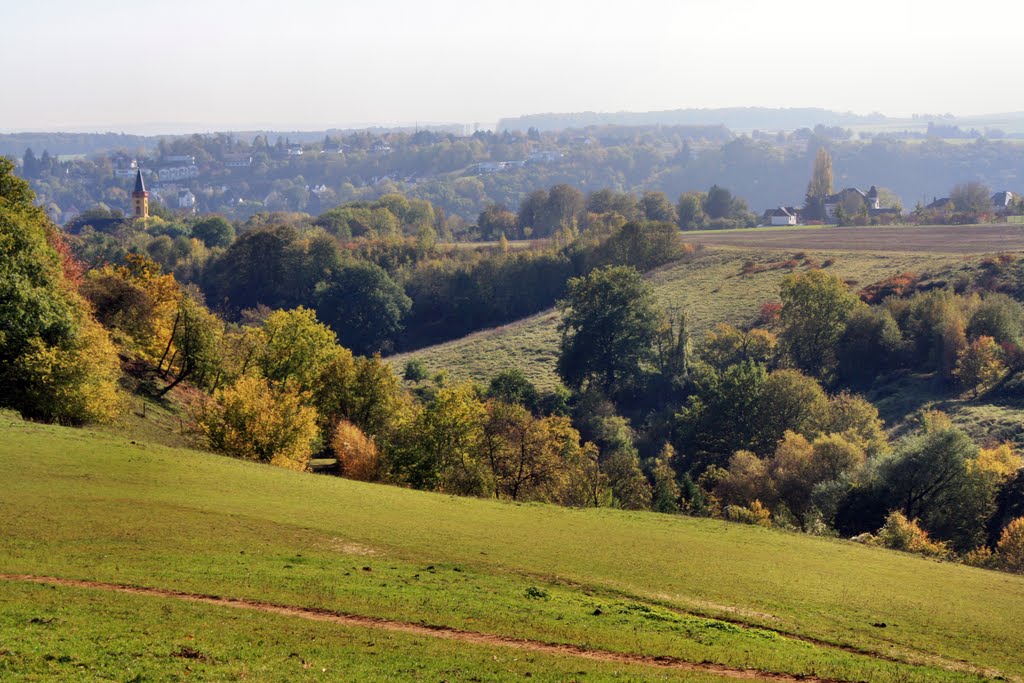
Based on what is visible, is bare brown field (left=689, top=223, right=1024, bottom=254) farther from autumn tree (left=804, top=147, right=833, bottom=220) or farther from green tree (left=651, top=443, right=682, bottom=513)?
green tree (left=651, top=443, right=682, bottom=513)

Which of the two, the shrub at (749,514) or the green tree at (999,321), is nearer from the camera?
the shrub at (749,514)

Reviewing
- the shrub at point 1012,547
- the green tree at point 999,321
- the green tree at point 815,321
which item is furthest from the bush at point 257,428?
the green tree at point 999,321

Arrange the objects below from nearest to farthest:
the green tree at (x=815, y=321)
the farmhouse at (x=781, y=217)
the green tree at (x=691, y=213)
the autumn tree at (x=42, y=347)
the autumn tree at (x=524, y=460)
→ the autumn tree at (x=42, y=347) < the autumn tree at (x=524, y=460) < the green tree at (x=815, y=321) < the green tree at (x=691, y=213) < the farmhouse at (x=781, y=217)

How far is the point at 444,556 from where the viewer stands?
2684 cm

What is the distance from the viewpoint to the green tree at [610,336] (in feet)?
297

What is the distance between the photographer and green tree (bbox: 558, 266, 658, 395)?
90.6 metres

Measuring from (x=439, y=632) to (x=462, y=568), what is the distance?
5.04 meters

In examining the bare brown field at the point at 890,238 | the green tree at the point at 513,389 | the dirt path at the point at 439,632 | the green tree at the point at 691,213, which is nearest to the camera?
the dirt path at the point at 439,632

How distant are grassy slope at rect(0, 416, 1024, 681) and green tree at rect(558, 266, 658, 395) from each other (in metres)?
54.9

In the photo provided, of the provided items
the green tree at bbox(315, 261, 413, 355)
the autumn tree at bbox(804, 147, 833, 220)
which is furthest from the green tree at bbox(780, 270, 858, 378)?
the autumn tree at bbox(804, 147, 833, 220)

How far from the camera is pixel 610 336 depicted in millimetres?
90875

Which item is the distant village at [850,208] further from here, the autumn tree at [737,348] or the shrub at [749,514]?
the shrub at [749,514]

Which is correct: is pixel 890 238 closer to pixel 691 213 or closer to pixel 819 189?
pixel 691 213

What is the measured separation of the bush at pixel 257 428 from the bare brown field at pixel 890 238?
82.8m
